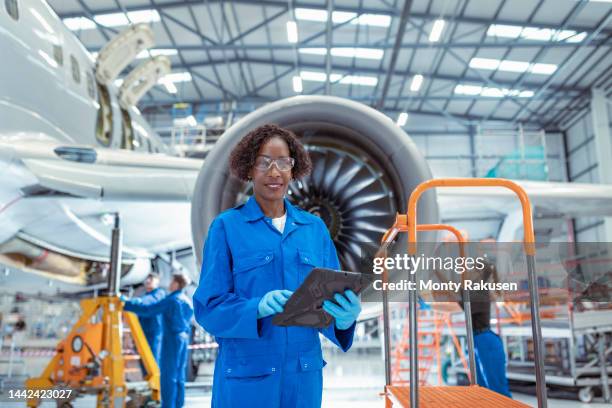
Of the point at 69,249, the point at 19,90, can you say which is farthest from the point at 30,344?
the point at 19,90

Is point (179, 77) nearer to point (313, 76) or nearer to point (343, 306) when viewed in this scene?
point (313, 76)

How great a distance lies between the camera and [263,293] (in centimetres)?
171

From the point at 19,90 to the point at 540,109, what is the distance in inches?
772

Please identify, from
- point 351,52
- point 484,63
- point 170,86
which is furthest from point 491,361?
point 170,86

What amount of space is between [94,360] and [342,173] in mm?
3150

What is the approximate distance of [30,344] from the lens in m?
16.2

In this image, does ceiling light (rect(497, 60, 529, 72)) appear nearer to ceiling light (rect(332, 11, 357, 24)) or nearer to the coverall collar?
ceiling light (rect(332, 11, 357, 24))

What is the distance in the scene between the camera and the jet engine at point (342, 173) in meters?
3.54

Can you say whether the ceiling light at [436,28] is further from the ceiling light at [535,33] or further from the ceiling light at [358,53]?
the ceiling light at [358,53]

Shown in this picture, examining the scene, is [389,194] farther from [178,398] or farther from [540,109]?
[540,109]

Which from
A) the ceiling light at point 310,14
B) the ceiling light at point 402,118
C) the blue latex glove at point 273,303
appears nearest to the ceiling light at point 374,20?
the ceiling light at point 310,14

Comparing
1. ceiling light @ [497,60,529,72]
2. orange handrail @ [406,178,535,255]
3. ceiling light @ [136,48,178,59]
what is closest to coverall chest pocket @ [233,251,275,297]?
orange handrail @ [406,178,535,255]

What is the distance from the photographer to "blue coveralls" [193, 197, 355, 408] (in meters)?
1.62

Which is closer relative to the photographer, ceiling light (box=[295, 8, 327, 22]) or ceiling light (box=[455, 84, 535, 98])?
ceiling light (box=[295, 8, 327, 22])
